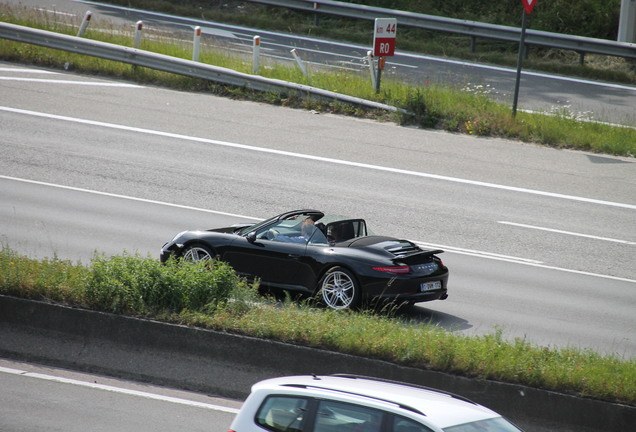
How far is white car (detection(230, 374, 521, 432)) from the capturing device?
5914 mm

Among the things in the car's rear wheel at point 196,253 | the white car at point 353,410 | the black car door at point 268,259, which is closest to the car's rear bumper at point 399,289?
the black car door at point 268,259

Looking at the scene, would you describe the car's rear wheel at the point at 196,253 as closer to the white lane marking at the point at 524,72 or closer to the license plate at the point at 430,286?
the license plate at the point at 430,286

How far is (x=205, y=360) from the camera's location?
9.30m

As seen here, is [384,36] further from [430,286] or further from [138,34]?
[430,286]

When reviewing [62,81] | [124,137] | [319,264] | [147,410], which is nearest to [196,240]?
[319,264]

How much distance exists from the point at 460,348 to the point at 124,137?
12.8 metres

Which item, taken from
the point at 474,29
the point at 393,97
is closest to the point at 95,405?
the point at 393,97

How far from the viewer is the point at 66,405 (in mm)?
8633

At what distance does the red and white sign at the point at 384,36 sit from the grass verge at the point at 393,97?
116 cm

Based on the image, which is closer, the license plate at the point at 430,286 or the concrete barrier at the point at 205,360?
the concrete barrier at the point at 205,360

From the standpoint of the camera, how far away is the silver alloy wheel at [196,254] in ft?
40.0

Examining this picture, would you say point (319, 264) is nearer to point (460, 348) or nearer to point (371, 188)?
point (460, 348)

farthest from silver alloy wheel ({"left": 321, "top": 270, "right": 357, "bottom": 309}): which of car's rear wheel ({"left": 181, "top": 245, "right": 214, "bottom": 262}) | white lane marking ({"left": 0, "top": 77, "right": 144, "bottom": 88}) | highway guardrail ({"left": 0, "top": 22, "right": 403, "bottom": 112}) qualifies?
white lane marking ({"left": 0, "top": 77, "right": 144, "bottom": 88})

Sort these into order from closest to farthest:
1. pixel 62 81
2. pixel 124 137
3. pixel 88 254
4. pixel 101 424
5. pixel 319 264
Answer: pixel 101 424
pixel 319 264
pixel 88 254
pixel 124 137
pixel 62 81
